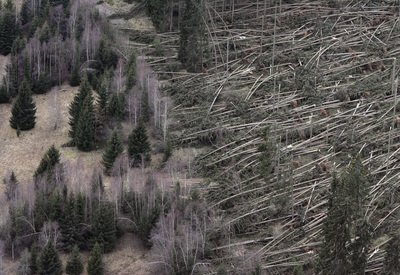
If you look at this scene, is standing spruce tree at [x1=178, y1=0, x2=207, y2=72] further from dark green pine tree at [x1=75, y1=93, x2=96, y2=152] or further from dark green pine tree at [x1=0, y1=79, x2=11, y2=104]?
dark green pine tree at [x1=0, y1=79, x2=11, y2=104]

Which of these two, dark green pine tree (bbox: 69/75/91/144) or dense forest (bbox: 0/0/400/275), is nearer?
dense forest (bbox: 0/0/400/275)

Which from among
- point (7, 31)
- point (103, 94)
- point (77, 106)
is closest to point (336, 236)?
point (103, 94)

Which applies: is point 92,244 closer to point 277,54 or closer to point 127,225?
point 127,225

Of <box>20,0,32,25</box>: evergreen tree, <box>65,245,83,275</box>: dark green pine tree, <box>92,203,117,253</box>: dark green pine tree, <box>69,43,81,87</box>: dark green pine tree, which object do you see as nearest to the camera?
<box>65,245,83,275</box>: dark green pine tree

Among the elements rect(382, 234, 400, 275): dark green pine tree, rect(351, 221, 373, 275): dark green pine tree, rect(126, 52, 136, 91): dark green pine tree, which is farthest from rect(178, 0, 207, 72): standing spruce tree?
rect(382, 234, 400, 275): dark green pine tree

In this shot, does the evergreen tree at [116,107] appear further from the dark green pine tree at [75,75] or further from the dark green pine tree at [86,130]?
the dark green pine tree at [75,75]

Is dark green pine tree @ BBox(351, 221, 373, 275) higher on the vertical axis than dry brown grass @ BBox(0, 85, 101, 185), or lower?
higher
